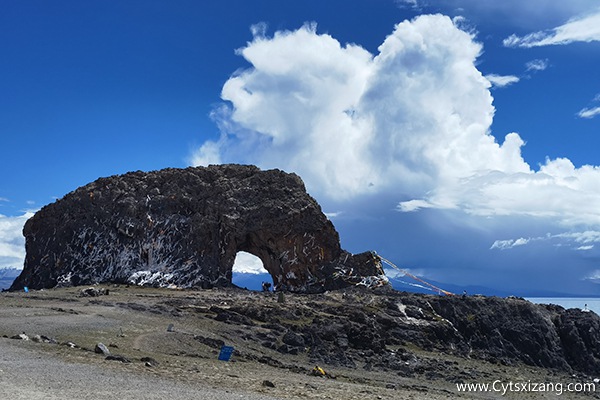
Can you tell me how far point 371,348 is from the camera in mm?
42469

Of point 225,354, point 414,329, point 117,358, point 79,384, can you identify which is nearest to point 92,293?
point 225,354

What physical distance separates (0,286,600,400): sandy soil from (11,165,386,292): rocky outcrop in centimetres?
1789

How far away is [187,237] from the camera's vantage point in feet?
233

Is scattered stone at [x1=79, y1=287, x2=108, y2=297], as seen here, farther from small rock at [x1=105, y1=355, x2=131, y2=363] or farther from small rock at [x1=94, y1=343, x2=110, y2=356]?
small rock at [x1=105, y1=355, x2=131, y2=363]

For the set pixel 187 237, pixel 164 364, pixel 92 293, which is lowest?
pixel 164 364

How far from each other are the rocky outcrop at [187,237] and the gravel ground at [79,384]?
47451 mm

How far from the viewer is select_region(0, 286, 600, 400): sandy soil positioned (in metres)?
17.9

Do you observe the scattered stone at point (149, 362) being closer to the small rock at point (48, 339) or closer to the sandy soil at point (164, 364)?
the sandy soil at point (164, 364)

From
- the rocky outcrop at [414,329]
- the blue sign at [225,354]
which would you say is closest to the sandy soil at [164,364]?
the blue sign at [225,354]

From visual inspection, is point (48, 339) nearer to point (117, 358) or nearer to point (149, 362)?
point (117, 358)

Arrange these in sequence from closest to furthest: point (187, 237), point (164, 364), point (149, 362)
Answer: point (149, 362) < point (164, 364) < point (187, 237)

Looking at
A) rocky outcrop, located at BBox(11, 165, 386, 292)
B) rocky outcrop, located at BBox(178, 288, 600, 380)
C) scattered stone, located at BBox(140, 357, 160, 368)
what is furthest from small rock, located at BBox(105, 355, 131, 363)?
rocky outcrop, located at BBox(11, 165, 386, 292)

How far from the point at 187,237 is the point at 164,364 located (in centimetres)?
4840

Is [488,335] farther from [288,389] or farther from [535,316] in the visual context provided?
[288,389]
